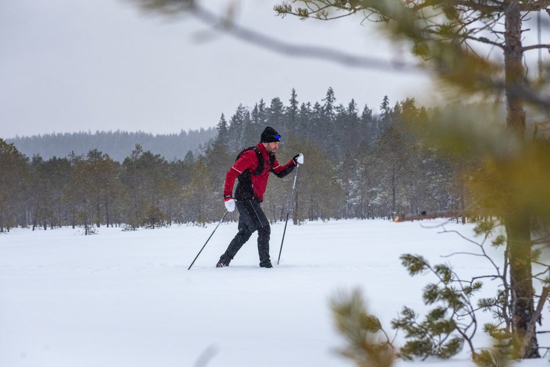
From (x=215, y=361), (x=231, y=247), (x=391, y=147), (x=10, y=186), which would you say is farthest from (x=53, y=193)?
(x=215, y=361)

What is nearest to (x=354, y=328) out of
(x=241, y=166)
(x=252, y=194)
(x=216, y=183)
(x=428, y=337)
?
(x=428, y=337)

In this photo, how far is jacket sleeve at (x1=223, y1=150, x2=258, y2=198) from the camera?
280 inches

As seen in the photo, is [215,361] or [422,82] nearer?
[422,82]

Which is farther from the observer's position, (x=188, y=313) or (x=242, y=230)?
(x=242, y=230)

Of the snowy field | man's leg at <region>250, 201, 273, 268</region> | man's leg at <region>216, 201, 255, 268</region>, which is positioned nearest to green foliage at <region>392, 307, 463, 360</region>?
the snowy field

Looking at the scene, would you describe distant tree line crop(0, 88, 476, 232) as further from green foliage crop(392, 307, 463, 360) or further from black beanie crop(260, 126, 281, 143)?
green foliage crop(392, 307, 463, 360)

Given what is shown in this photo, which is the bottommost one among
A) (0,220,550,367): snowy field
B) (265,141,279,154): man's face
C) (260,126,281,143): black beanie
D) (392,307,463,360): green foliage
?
(0,220,550,367): snowy field

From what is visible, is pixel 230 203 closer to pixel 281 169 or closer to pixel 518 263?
pixel 281 169

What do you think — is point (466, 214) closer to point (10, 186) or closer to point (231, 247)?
point (231, 247)

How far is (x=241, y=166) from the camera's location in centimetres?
712

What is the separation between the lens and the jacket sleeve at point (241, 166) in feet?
23.4

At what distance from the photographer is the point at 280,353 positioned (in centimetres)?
283

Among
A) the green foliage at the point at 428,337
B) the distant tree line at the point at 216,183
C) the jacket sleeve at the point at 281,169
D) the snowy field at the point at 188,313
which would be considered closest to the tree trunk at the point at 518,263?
the snowy field at the point at 188,313

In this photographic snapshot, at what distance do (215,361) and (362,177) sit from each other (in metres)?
57.2
